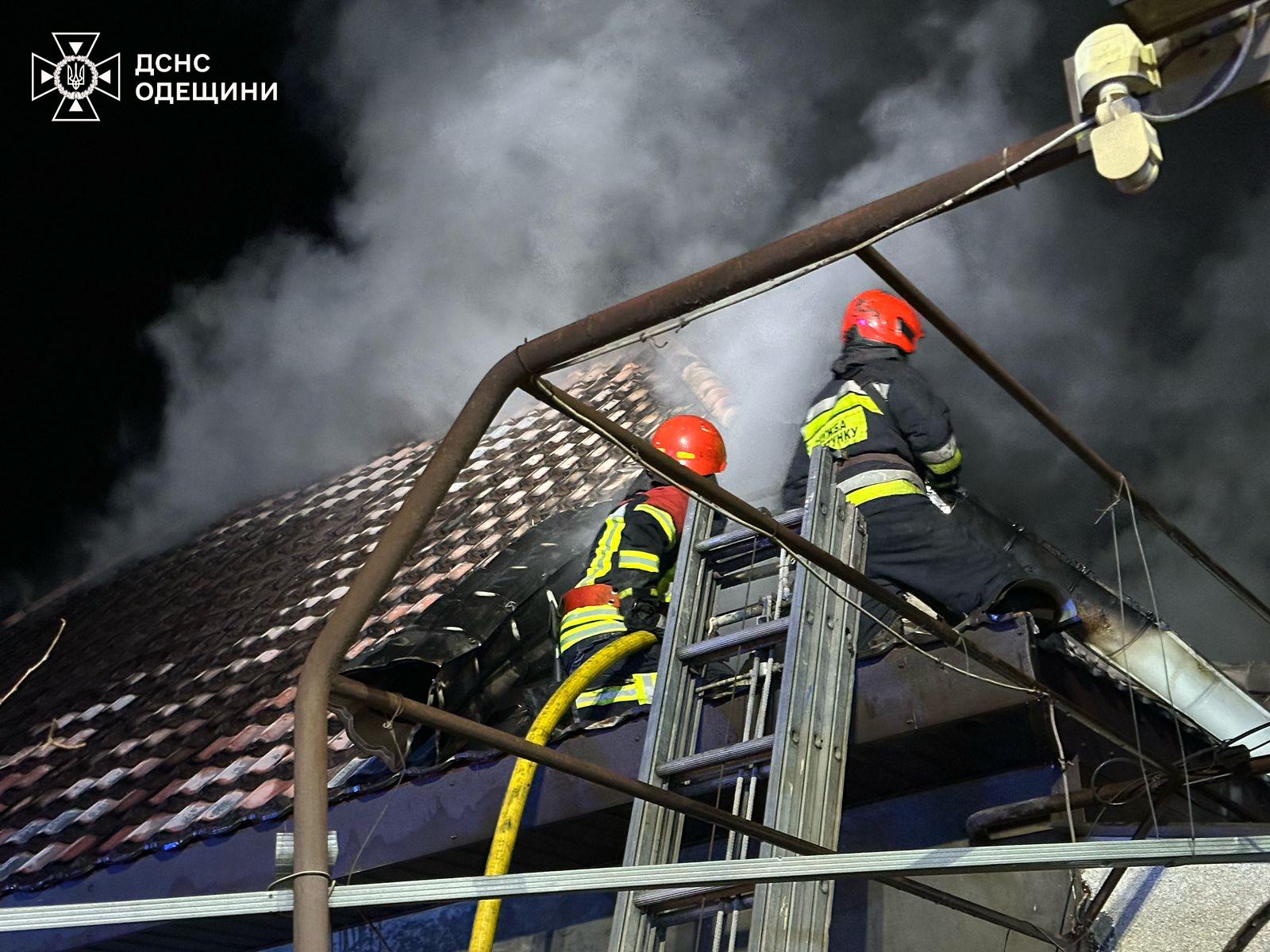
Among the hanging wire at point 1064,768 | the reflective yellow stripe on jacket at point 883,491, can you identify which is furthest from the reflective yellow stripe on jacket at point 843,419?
the hanging wire at point 1064,768

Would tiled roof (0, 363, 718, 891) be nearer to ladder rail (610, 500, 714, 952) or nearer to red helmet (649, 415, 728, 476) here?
red helmet (649, 415, 728, 476)

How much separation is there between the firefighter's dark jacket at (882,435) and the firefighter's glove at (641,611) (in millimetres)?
764

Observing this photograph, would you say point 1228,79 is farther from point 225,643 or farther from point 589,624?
point 225,643

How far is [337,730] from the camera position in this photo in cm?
646

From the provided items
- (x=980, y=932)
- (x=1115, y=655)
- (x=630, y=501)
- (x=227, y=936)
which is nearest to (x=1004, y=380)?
(x=980, y=932)

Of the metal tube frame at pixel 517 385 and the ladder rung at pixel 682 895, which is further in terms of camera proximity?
the ladder rung at pixel 682 895

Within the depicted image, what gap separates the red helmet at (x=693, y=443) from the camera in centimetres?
700

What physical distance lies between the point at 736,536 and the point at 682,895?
137 centimetres

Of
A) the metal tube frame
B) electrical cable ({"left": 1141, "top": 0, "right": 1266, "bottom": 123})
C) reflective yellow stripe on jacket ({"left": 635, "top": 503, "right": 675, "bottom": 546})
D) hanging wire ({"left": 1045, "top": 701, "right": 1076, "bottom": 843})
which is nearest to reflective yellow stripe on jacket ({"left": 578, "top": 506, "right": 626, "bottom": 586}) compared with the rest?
reflective yellow stripe on jacket ({"left": 635, "top": 503, "right": 675, "bottom": 546})

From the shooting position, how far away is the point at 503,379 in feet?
9.77

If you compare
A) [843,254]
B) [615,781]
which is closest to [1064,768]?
[615,781]

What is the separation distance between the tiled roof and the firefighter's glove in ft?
4.42

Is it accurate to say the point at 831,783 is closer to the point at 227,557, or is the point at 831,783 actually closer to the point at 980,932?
the point at 980,932

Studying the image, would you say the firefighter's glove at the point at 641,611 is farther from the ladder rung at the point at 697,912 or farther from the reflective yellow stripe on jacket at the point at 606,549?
the ladder rung at the point at 697,912
